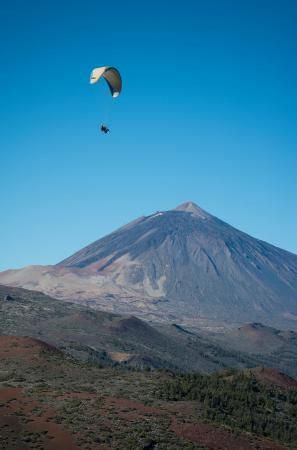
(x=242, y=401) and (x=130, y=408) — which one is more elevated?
(x=242, y=401)

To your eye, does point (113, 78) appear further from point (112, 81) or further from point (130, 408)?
point (130, 408)

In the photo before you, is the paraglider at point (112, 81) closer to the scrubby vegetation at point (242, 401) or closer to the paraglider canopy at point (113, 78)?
the paraglider canopy at point (113, 78)

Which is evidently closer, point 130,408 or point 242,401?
point 130,408

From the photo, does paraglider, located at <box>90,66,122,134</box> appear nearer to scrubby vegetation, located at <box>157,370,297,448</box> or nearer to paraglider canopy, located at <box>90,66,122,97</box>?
paraglider canopy, located at <box>90,66,122,97</box>

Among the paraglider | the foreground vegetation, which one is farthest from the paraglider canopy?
the foreground vegetation

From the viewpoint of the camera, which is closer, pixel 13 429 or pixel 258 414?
pixel 13 429

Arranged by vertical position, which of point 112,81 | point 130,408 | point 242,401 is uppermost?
point 112,81

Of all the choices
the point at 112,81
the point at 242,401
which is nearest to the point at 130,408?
the point at 242,401

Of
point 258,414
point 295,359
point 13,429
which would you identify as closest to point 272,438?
point 258,414

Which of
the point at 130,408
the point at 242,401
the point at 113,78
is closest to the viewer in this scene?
the point at 130,408

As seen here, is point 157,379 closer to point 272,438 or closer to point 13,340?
point 272,438

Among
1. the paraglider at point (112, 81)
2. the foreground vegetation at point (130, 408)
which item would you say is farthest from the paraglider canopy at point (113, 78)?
the foreground vegetation at point (130, 408)
